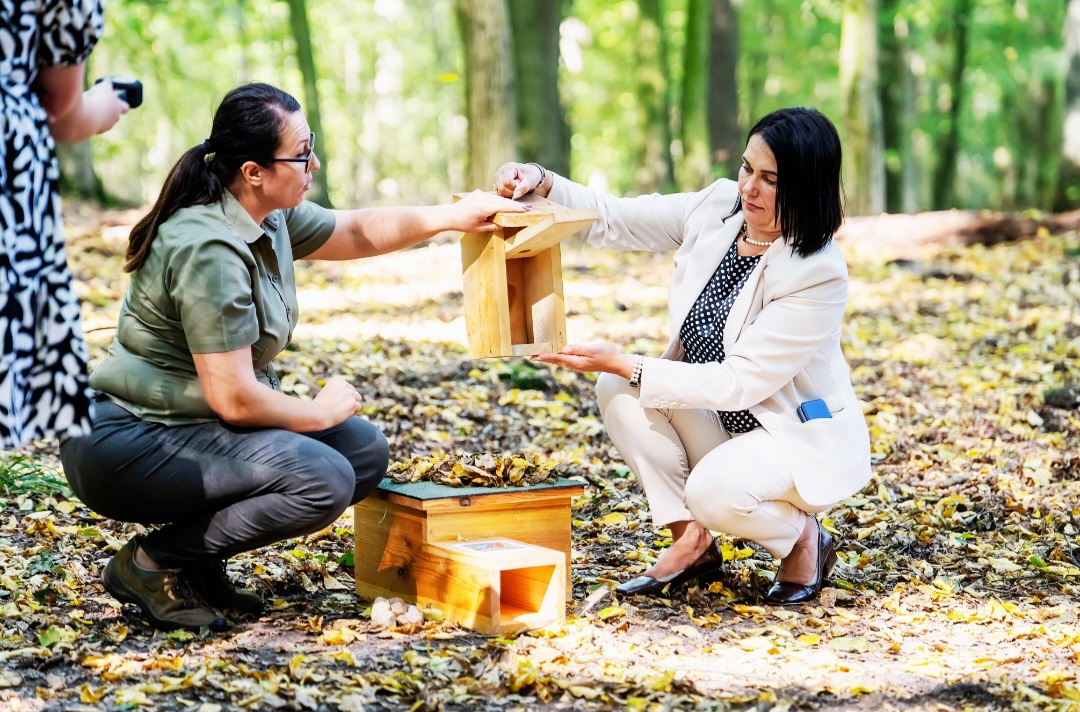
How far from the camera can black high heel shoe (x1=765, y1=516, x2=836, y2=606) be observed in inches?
151

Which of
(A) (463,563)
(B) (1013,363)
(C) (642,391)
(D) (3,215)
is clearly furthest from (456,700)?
(B) (1013,363)

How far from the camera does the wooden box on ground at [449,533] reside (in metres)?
3.48

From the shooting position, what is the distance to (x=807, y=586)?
3.88m

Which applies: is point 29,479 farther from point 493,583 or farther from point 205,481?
point 493,583

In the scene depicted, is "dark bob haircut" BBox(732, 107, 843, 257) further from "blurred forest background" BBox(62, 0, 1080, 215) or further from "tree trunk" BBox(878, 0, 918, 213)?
"tree trunk" BBox(878, 0, 918, 213)

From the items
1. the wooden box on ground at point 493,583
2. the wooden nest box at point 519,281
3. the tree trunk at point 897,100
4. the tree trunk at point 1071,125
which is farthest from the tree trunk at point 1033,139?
the wooden box on ground at point 493,583

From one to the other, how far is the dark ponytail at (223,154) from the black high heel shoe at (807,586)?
2146 mm

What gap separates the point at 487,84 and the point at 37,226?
8391mm

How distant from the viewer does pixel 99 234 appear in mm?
11023

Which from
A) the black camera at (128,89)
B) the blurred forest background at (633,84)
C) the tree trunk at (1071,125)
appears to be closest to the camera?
the black camera at (128,89)

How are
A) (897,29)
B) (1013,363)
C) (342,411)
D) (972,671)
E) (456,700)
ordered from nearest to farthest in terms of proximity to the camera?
(456,700) → (972,671) → (342,411) → (1013,363) → (897,29)

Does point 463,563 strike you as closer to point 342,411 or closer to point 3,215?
point 342,411

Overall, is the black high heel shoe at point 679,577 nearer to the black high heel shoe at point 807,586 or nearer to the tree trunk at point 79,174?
the black high heel shoe at point 807,586

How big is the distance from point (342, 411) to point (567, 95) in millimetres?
24154
